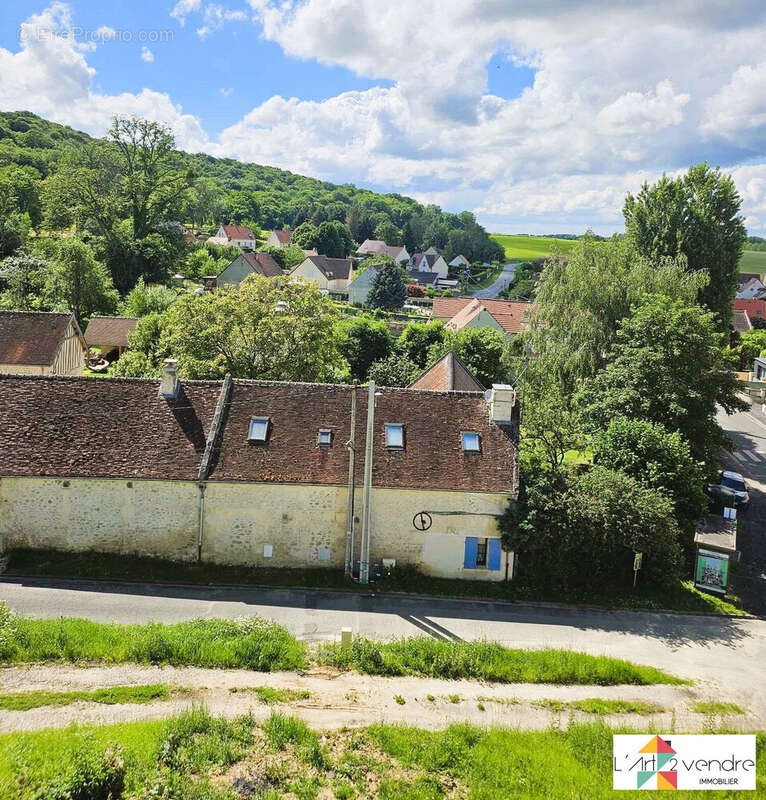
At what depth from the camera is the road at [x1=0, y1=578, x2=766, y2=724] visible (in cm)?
1847

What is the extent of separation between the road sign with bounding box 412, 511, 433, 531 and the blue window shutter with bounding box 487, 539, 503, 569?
230cm

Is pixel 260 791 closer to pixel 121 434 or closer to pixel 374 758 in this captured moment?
pixel 374 758

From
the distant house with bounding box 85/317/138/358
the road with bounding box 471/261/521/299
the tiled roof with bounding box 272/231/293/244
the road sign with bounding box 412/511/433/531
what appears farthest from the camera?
the tiled roof with bounding box 272/231/293/244

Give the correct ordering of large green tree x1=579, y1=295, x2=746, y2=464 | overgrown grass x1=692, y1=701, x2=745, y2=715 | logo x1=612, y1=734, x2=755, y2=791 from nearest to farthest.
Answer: logo x1=612, y1=734, x2=755, y2=791 → overgrown grass x1=692, y1=701, x2=745, y2=715 → large green tree x1=579, y1=295, x2=746, y2=464

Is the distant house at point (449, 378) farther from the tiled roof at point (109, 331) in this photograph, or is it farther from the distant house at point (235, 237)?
the distant house at point (235, 237)

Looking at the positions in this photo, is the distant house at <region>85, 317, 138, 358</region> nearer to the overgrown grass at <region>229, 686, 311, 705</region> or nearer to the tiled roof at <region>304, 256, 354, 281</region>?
the overgrown grass at <region>229, 686, 311, 705</region>

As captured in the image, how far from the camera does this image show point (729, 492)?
30250 mm

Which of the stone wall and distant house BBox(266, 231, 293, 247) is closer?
the stone wall

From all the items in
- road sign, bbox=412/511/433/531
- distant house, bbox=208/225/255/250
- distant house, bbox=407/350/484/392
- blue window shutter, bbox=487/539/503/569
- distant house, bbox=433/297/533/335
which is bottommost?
blue window shutter, bbox=487/539/503/569

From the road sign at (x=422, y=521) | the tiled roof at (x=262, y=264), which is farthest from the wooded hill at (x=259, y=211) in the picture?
the road sign at (x=422, y=521)

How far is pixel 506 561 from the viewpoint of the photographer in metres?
21.9

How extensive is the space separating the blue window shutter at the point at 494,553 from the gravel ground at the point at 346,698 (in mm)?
5774

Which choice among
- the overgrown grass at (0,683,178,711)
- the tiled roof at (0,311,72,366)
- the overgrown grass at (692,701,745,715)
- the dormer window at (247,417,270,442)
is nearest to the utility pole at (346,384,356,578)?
the dormer window at (247,417,270,442)

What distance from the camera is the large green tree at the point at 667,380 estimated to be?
87.9ft
